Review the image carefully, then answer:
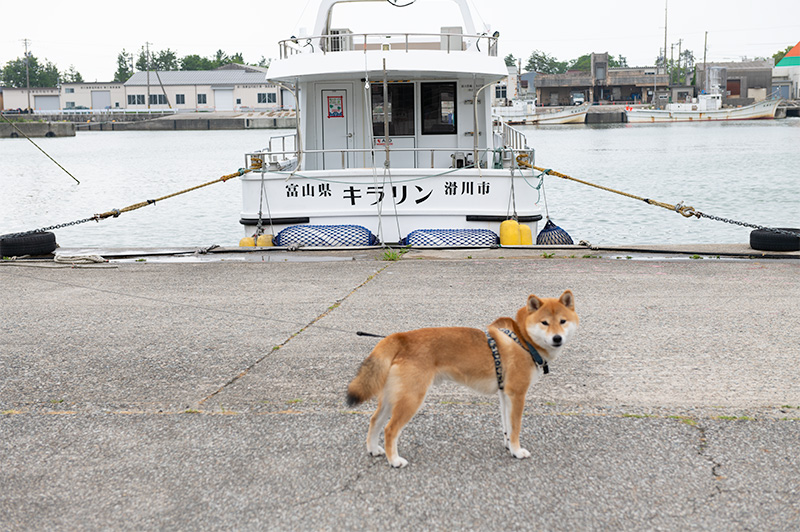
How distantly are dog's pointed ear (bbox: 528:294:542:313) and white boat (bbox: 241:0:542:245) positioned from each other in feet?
30.3

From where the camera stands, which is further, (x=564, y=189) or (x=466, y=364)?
(x=564, y=189)

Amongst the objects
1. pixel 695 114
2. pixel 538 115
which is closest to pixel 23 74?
pixel 538 115

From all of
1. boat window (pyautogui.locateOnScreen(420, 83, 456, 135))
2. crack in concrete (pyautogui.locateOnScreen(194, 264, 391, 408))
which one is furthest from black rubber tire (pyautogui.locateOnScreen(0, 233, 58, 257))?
boat window (pyautogui.locateOnScreen(420, 83, 456, 135))

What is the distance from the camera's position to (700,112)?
118188 mm

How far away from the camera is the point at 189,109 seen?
4970 inches

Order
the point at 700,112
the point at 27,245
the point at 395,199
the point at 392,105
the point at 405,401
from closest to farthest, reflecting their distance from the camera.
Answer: the point at 405,401
the point at 27,245
the point at 395,199
the point at 392,105
the point at 700,112

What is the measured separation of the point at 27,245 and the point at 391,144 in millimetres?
6731

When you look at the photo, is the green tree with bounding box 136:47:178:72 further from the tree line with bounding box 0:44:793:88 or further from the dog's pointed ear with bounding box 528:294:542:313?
the dog's pointed ear with bounding box 528:294:542:313

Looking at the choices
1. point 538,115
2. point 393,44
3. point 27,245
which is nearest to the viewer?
point 27,245

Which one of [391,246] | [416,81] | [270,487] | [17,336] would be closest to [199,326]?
[17,336]

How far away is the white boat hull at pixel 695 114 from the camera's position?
117250 mm

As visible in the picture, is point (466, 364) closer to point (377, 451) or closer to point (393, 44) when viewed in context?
point (377, 451)

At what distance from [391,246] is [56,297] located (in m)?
5.90

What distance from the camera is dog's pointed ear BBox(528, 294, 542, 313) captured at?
419 cm
